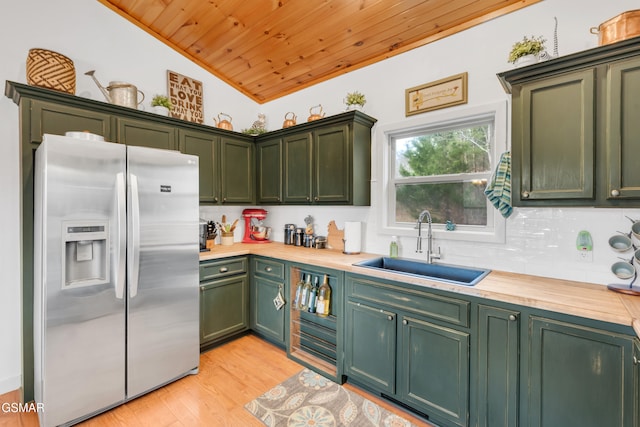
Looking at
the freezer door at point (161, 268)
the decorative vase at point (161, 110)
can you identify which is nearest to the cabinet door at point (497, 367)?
the freezer door at point (161, 268)

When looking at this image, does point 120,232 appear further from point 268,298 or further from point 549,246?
point 549,246

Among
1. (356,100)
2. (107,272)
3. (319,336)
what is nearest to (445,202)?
(356,100)

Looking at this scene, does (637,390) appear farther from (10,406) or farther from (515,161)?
(10,406)

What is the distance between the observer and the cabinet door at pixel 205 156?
2.89 m

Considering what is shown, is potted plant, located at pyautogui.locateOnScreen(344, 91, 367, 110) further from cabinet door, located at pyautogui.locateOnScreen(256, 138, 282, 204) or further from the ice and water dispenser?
the ice and water dispenser

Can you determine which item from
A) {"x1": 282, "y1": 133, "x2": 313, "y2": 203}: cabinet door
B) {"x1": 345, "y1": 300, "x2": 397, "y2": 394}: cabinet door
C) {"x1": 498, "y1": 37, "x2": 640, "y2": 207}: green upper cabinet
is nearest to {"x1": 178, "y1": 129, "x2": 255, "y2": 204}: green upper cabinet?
{"x1": 282, "y1": 133, "x2": 313, "y2": 203}: cabinet door

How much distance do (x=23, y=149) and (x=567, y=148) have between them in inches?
134

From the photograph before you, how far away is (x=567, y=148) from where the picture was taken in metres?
1.58

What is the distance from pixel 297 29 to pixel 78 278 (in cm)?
253

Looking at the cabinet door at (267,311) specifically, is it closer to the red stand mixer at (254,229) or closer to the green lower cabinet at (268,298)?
the green lower cabinet at (268,298)

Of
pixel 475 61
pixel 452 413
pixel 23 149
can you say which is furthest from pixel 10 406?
pixel 475 61

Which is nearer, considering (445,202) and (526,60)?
(526,60)

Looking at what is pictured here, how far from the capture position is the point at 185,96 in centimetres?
319

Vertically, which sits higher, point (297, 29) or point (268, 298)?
point (297, 29)
